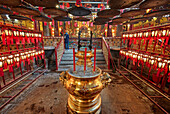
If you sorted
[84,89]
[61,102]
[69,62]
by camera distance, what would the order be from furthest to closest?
[69,62], [61,102], [84,89]

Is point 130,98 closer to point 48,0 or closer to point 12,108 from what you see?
point 12,108

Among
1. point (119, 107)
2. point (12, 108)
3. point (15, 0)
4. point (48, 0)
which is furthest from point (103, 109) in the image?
point (15, 0)

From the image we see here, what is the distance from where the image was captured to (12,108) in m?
2.75

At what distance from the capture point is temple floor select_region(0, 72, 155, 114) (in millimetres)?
2668

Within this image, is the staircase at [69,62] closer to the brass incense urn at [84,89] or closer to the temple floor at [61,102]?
the temple floor at [61,102]

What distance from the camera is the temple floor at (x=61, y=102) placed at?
2.67m

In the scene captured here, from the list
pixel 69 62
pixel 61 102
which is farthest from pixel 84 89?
pixel 69 62

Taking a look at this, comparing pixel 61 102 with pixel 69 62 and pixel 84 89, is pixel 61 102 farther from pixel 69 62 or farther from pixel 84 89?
pixel 69 62

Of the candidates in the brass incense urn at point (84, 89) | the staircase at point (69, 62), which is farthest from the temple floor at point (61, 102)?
the staircase at point (69, 62)

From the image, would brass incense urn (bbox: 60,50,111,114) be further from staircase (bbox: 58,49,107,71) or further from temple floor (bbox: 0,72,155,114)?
staircase (bbox: 58,49,107,71)

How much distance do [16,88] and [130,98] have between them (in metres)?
5.70

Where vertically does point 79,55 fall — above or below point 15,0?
below

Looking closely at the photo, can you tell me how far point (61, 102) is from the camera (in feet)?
9.97

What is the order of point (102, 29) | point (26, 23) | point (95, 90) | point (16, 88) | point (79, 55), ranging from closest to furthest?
point (95, 90)
point (79, 55)
point (16, 88)
point (26, 23)
point (102, 29)
